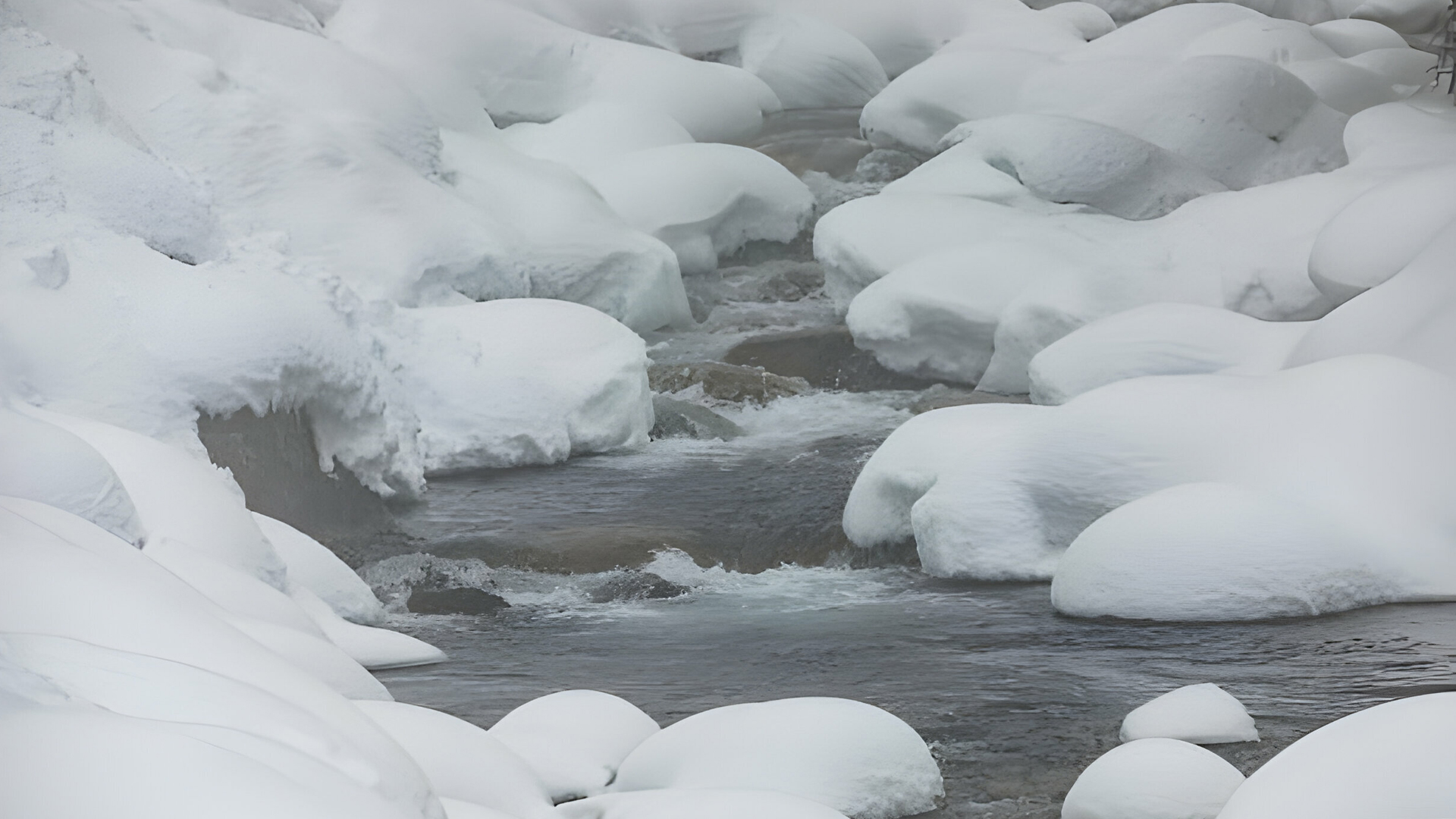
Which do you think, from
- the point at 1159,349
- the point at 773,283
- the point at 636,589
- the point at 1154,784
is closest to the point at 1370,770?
the point at 1154,784

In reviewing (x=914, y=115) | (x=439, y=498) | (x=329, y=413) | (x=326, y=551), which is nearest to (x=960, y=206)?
(x=914, y=115)

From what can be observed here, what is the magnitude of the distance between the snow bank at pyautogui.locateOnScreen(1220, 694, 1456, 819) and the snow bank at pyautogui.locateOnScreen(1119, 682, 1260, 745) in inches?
59.6

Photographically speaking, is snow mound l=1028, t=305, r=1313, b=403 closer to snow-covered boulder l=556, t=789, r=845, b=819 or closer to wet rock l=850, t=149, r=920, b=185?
snow-covered boulder l=556, t=789, r=845, b=819

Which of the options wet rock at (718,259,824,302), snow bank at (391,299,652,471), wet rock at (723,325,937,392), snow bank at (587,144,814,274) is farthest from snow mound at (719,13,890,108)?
snow bank at (391,299,652,471)

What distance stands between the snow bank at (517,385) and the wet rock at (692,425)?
0.17m

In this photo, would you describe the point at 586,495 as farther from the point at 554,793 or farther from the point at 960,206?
the point at 960,206

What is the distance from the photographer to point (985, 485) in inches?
258

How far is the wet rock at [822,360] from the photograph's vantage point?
10922mm

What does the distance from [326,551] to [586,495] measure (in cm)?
237

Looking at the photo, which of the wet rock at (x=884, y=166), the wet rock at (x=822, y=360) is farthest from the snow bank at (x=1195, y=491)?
the wet rock at (x=884, y=166)

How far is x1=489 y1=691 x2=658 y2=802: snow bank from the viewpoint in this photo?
368 centimetres

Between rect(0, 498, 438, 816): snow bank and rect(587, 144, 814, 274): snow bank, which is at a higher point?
rect(587, 144, 814, 274): snow bank

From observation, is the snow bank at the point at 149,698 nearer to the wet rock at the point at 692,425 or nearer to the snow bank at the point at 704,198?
the wet rock at the point at 692,425

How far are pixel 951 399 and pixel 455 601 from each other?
443 centimetres
